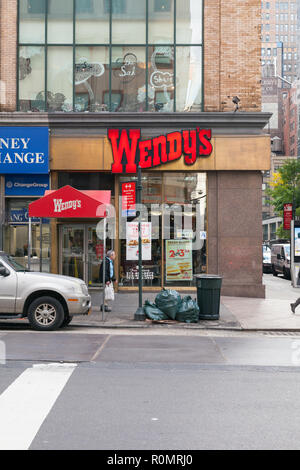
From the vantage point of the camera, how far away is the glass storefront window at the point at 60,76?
1800 centimetres

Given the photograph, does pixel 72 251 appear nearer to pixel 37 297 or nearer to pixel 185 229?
pixel 185 229

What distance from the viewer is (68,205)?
13.0 m

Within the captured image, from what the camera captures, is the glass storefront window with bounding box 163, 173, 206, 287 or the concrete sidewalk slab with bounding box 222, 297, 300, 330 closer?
the concrete sidewalk slab with bounding box 222, 297, 300, 330

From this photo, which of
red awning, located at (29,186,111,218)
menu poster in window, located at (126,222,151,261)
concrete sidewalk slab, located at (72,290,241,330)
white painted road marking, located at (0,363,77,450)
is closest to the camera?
white painted road marking, located at (0,363,77,450)

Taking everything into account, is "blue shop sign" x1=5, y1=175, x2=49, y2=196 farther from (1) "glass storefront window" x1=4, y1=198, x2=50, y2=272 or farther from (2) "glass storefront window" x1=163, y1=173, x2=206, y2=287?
(2) "glass storefront window" x1=163, y1=173, x2=206, y2=287

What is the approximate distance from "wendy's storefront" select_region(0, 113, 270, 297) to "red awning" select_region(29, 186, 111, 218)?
14.2 feet

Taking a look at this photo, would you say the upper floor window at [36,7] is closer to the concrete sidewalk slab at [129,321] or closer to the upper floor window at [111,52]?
the upper floor window at [111,52]

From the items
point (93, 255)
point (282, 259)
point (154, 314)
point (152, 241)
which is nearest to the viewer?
point (154, 314)

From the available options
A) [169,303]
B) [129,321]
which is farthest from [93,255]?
[169,303]

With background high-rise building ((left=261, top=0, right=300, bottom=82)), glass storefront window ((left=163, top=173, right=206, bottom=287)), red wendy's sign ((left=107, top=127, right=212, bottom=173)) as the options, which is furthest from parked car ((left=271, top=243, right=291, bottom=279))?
background high-rise building ((left=261, top=0, right=300, bottom=82))

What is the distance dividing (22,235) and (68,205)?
5.56 m

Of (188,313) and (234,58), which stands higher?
(234,58)

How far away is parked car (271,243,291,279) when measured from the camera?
30.6 meters

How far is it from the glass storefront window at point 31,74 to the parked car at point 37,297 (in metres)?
8.95
